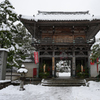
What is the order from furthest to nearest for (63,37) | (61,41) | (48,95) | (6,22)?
(63,37)
(61,41)
(6,22)
(48,95)

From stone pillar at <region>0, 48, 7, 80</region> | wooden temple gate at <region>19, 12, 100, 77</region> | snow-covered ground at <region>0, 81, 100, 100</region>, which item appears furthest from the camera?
wooden temple gate at <region>19, 12, 100, 77</region>

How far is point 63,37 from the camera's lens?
18.3 m

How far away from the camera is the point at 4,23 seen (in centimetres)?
1372

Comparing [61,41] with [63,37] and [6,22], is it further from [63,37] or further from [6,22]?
[6,22]

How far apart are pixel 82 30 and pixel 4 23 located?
11.0 m

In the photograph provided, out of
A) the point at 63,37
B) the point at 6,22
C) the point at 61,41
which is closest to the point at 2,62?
the point at 6,22

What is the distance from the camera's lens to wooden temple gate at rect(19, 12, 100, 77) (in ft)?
52.1

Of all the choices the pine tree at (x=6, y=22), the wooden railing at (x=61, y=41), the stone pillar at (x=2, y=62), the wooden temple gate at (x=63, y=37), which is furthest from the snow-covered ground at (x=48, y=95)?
the wooden railing at (x=61, y=41)

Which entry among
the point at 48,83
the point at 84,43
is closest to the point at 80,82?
the point at 48,83

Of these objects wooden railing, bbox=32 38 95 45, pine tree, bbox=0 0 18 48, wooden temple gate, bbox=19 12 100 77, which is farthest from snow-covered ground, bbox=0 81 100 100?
wooden railing, bbox=32 38 95 45

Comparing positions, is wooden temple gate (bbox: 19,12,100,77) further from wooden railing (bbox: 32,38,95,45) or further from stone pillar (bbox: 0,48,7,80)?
stone pillar (bbox: 0,48,7,80)

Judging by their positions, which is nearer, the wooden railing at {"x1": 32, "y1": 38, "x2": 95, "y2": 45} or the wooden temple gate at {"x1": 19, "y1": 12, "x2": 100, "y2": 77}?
the wooden temple gate at {"x1": 19, "y1": 12, "x2": 100, "y2": 77}

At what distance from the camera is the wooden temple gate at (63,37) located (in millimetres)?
15875

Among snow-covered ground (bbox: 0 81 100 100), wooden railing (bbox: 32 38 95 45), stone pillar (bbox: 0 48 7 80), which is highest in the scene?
wooden railing (bbox: 32 38 95 45)
